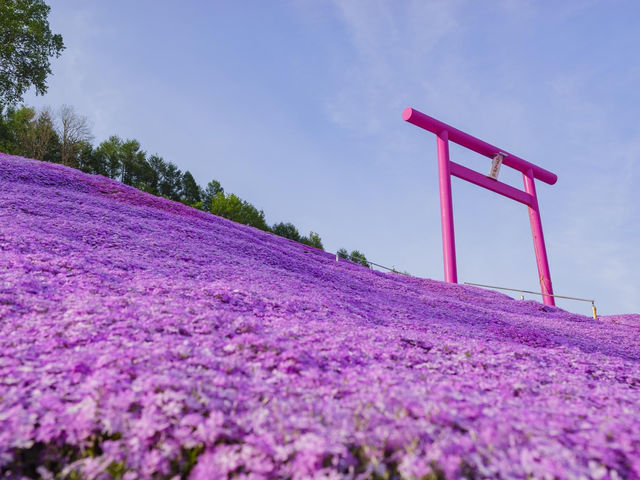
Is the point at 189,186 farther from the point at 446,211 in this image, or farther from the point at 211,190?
the point at 446,211

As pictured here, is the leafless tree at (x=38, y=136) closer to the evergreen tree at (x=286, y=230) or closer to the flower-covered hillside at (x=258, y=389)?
the evergreen tree at (x=286, y=230)

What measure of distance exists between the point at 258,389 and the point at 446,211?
2130 centimetres

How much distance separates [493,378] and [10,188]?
16.4m

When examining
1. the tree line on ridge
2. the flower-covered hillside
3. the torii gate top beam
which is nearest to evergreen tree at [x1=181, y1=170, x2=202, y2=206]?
the tree line on ridge

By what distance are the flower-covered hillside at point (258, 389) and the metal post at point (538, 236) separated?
62.7 ft

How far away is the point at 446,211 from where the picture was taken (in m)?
23.5

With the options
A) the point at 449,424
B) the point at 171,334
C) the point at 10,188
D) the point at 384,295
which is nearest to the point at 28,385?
the point at 171,334

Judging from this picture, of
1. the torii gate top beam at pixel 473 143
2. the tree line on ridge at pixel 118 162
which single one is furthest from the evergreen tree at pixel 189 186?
the torii gate top beam at pixel 473 143

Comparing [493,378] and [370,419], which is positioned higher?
[493,378]

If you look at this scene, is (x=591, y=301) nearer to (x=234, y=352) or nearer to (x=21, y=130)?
(x=234, y=352)

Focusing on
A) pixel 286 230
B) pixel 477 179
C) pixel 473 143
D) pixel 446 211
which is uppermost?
pixel 286 230

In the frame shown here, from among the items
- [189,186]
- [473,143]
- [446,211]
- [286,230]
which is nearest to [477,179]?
[473,143]

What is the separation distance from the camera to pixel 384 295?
1384 centimetres

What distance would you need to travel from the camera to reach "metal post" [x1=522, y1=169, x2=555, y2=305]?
2580 centimetres
